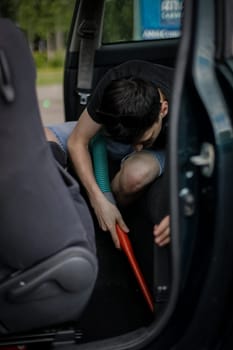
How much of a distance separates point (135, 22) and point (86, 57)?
307mm

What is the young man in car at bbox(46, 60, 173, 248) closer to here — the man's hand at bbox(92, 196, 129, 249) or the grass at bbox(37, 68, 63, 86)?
the man's hand at bbox(92, 196, 129, 249)

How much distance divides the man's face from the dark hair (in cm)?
2

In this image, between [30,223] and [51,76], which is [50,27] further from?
[30,223]

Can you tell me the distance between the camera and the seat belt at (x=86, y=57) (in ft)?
10.4

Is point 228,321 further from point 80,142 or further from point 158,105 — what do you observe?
point 80,142

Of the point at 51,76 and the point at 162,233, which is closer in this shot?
the point at 162,233

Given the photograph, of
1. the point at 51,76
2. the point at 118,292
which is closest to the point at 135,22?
the point at 118,292

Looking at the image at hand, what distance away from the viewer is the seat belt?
3.16m

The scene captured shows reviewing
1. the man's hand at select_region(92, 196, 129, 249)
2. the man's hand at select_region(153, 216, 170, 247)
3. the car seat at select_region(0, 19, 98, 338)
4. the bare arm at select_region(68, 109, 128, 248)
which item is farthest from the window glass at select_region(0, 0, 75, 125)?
the car seat at select_region(0, 19, 98, 338)

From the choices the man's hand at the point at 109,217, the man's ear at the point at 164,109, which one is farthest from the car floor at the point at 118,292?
the man's ear at the point at 164,109

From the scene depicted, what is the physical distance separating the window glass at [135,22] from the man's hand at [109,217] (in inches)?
41.6

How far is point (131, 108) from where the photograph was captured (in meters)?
2.17

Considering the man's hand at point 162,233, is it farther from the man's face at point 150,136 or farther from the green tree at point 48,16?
the green tree at point 48,16

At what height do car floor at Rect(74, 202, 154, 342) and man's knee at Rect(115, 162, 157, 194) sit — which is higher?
man's knee at Rect(115, 162, 157, 194)
